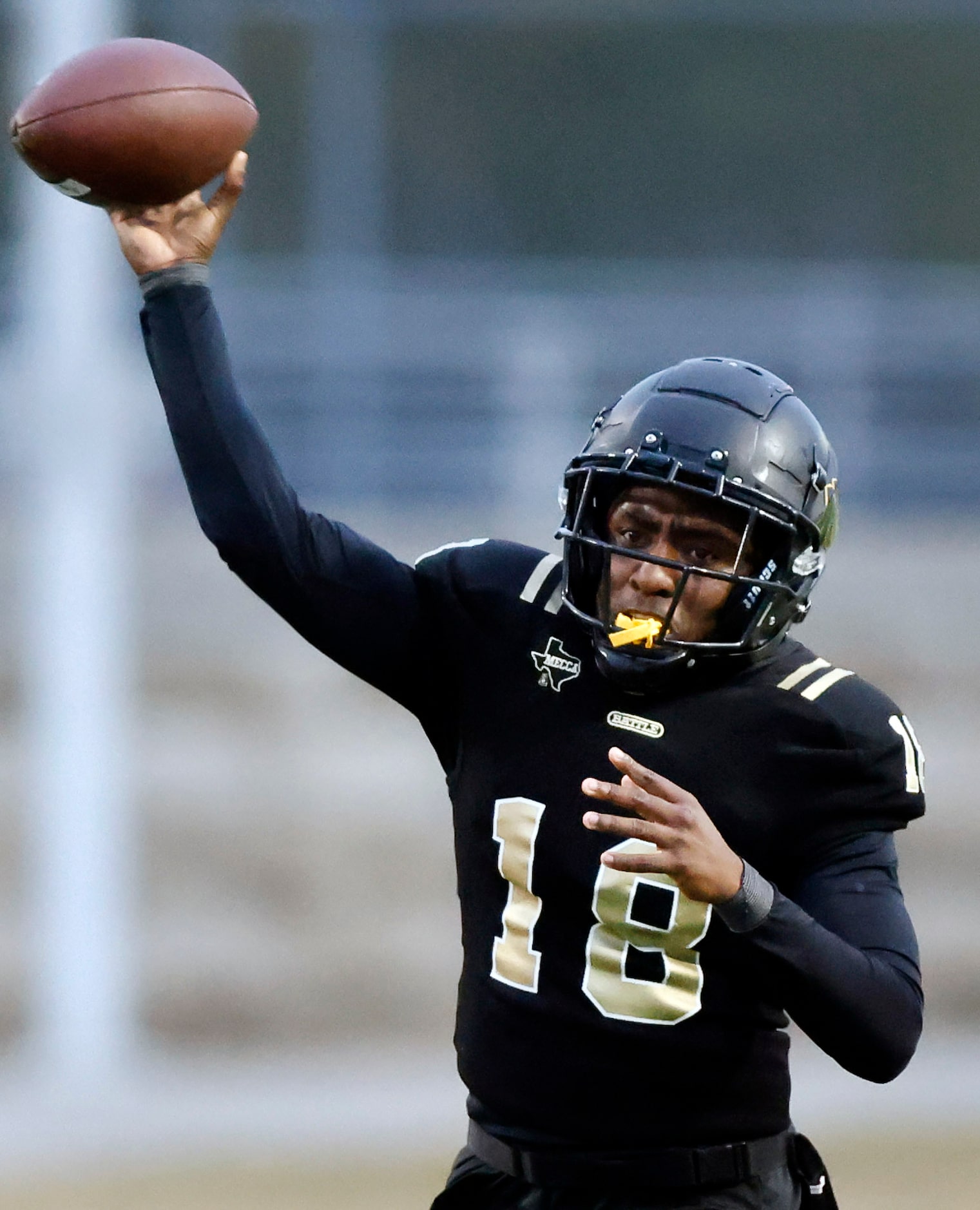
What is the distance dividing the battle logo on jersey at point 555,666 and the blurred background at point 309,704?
358cm

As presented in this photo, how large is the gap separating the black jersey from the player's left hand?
0.30m

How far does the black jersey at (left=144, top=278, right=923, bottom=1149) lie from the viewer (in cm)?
266

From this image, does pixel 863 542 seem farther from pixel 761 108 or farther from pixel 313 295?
pixel 761 108

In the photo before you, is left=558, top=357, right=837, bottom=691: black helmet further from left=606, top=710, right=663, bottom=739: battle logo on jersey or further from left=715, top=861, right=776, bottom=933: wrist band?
left=715, top=861, right=776, bottom=933: wrist band

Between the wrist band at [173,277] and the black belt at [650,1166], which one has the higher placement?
the wrist band at [173,277]

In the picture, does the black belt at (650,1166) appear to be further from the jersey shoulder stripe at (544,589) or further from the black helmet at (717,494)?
the jersey shoulder stripe at (544,589)

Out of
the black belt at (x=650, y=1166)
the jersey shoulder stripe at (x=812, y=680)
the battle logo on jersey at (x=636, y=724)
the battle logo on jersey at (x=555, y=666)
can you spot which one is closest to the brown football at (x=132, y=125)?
the battle logo on jersey at (x=555, y=666)

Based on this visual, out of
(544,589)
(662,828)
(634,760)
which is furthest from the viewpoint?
(544,589)

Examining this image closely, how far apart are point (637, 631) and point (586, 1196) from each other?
705mm

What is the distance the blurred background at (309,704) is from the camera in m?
7.02

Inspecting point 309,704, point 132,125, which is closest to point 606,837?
point 132,125

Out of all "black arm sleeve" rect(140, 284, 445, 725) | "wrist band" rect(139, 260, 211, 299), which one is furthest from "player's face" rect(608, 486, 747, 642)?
"wrist band" rect(139, 260, 211, 299)

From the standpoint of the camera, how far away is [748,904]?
2400 mm

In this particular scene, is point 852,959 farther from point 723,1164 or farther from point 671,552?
point 671,552
